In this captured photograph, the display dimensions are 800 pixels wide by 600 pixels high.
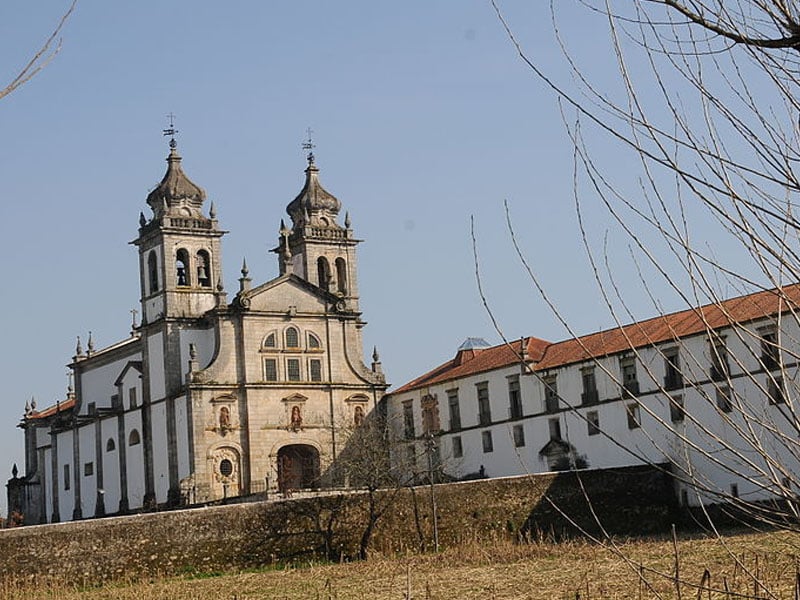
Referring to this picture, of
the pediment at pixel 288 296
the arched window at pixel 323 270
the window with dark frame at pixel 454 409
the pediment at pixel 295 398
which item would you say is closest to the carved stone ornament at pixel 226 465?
the pediment at pixel 295 398

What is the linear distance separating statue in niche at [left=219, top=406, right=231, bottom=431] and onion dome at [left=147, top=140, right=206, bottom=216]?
10.4m

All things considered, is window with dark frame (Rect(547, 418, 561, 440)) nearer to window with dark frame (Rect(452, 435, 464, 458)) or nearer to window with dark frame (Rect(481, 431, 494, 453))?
window with dark frame (Rect(481, 431, 494, 453))

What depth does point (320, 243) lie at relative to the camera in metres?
63.4

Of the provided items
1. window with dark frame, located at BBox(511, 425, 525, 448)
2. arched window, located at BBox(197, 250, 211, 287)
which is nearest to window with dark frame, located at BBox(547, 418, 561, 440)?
window with dark frame, located at BBox(511, 425, 525, 448)

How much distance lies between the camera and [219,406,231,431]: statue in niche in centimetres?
5369

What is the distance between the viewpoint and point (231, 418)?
5397cm

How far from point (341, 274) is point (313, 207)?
3.66 metres

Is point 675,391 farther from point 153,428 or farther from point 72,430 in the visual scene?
point 72,430

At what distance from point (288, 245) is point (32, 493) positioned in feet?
65.7

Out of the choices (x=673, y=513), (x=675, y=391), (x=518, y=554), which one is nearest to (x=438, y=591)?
(x=518, y=554)

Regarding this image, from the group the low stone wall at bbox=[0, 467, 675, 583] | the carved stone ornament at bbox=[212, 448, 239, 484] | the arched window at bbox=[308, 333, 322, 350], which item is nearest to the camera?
the low stone wall at bbox=[0, 467, 675, 583]

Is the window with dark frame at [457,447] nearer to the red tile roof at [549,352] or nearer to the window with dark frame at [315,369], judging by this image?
the red tile roof at [549,352]

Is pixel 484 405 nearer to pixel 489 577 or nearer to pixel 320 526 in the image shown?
pixel 320 526

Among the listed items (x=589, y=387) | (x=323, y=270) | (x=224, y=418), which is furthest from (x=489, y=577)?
(x=323, y=270)
